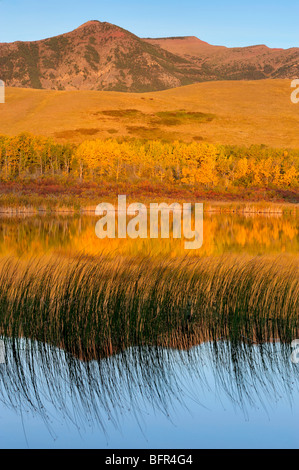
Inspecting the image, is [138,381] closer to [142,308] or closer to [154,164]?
[142,308]

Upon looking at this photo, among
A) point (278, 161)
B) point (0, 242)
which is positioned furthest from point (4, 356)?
point (278, 161)

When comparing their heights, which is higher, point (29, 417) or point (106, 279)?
point (106, 279)

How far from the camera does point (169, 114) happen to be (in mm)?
122562

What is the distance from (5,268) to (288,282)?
5.66m

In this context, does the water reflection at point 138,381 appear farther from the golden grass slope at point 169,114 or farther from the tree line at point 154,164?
the golden grass slope at point 169,114

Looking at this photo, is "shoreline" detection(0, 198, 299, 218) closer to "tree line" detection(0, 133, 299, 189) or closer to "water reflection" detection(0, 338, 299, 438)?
"tree line" detection(0, 133, 299, 189)

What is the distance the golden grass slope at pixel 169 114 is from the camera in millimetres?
107625

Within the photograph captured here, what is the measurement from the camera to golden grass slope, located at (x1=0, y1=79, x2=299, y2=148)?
10762 centimetres

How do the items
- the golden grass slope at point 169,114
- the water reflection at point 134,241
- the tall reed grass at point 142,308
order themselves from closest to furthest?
the tall reed grass at point 142,308 → the water reflection at point 134,241 → the golden grass slope at point 169,114

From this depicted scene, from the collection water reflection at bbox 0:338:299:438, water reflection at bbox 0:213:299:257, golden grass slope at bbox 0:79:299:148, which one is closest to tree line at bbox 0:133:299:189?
golden grass slope at bbox 0:79:299:148

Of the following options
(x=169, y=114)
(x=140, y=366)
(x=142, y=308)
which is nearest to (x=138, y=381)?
(x=140, y=366)

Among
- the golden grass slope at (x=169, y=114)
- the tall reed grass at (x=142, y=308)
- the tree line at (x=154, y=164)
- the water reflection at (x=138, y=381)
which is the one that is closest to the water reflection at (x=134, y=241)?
the tall reed grass at (x=142, y=308)

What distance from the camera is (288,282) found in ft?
35.5
